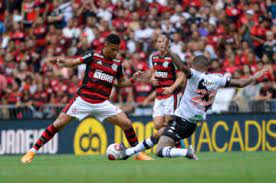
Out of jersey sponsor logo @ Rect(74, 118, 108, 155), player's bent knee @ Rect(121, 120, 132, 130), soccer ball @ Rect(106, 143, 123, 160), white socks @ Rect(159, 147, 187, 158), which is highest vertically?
player's bent knee @ Rect(121, 120, 132, 130)

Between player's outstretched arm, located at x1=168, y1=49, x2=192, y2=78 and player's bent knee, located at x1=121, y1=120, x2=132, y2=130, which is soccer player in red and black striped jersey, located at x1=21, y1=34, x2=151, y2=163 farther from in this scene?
player's outstretched arm, located at x1=168, y1=49, x2=192, y2=78

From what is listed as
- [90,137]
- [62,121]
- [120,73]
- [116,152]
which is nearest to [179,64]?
[116,152]

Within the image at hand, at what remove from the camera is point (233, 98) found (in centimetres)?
1977

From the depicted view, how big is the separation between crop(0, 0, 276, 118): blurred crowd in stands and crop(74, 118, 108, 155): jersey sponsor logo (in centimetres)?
102

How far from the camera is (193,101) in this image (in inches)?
484

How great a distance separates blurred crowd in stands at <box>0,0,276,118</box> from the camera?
70.6 feet

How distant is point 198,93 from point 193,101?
0.18 meters

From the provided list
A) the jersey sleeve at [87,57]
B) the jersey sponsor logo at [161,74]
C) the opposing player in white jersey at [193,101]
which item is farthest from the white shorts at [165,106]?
the opposing player in white jersey at [193,101]

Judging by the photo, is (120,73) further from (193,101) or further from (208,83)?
(208,83)

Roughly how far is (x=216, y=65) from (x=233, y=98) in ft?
4.89

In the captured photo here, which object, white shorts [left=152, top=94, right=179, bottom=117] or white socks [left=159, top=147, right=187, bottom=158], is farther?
white shorts [left=152, top=94, right=179, bottom=117]

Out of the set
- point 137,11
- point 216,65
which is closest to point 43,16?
point 137,11

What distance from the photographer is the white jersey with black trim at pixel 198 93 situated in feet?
39.4

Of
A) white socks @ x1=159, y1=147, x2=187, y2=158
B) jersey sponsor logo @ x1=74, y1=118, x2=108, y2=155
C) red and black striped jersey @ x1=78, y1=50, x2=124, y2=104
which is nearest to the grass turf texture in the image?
white socks @ x1=159, y1=147, x2=187, y2=158
